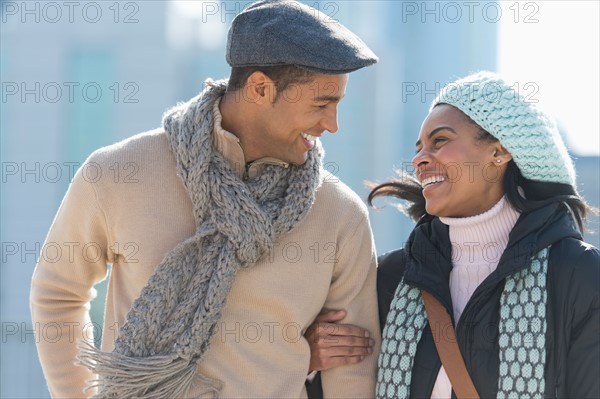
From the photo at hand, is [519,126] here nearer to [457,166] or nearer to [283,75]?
[457,166]

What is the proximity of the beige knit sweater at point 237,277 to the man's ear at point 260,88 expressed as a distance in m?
0.12

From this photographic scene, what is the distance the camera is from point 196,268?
2.73 meters

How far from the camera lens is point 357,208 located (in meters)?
2.94

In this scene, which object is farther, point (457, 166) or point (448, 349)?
point (457, 166)

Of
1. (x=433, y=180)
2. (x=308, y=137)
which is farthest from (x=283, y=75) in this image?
(x=433, y=180)

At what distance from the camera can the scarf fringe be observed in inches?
103

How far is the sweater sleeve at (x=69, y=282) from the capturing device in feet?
9.09

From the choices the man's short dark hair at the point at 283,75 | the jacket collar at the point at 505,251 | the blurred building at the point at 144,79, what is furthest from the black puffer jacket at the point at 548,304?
the blurred building at the point at 144,79

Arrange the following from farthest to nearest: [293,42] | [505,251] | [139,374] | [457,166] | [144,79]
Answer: [144,79] → [457,166] → [505,251] → [293,42] → [139,374]

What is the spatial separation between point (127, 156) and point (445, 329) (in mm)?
988

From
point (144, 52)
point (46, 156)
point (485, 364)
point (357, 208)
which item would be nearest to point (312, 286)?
point (357, 208)

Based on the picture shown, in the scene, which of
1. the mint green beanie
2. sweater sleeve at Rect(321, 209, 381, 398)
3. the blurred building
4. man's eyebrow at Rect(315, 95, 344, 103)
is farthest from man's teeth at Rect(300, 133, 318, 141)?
the blurred building

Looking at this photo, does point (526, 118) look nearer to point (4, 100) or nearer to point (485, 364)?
point (485, 364)

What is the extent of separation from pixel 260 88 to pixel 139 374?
828 millimetres
